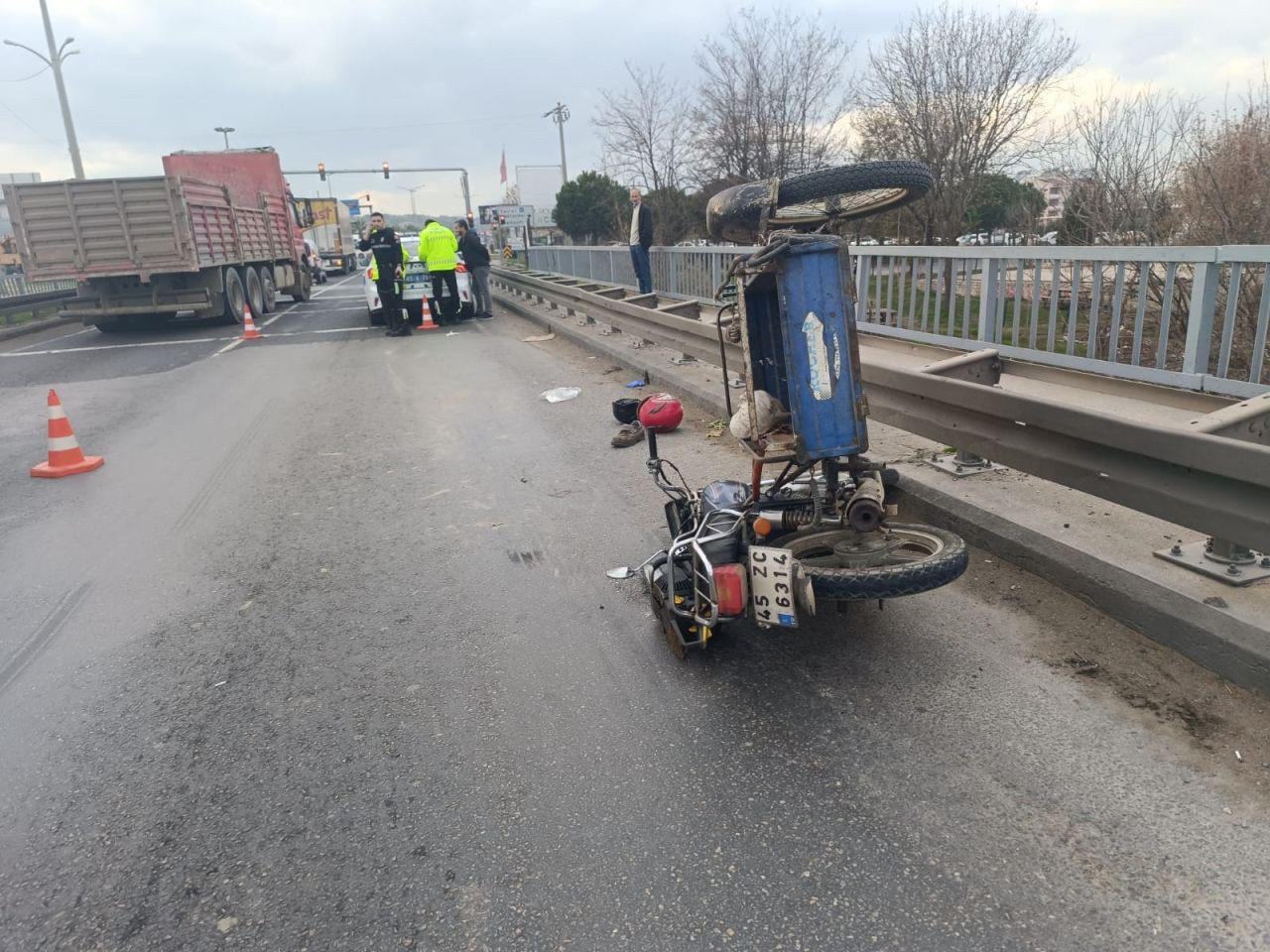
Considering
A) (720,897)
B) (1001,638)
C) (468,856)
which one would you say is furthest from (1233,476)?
(468,856)

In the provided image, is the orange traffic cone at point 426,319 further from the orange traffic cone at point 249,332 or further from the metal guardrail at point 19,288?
the metal guardrail at point 19,288

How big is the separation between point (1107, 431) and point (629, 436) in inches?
165

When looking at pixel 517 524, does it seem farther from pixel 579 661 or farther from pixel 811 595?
pixel 811 595

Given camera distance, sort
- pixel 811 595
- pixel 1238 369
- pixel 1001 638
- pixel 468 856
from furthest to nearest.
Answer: pixel 1238 369 < pixel 1001 638 < pixel 811 595 < pixel 468 856

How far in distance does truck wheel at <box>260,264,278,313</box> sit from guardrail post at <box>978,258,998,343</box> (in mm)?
19677

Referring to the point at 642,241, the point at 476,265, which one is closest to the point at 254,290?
the point at 476,265

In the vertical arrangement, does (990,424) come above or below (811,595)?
above

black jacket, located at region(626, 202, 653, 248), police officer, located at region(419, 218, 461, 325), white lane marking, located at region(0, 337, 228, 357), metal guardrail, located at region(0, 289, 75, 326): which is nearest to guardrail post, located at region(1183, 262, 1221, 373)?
black jacket, located at region(626, 202, 653, 248)

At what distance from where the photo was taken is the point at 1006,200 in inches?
858

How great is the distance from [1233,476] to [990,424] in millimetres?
1272

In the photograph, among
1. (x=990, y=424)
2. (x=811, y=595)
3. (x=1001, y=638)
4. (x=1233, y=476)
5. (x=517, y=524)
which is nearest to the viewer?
(x=1233, y=476)

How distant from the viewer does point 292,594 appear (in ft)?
14.4

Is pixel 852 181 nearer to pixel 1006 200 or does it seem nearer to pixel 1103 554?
pixel 1103 554

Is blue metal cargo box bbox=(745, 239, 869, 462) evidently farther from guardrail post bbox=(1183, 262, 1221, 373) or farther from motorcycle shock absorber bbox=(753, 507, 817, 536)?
guardrail post bbox=(1183, 262, 1221, 373)
